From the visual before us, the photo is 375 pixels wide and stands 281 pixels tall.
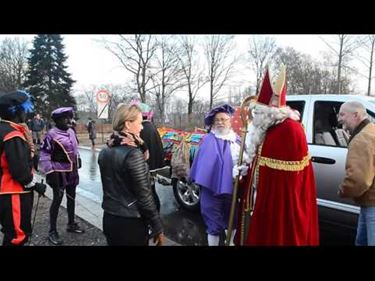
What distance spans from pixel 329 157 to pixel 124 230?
2.89 metres

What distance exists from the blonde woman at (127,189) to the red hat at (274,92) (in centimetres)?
A: 114

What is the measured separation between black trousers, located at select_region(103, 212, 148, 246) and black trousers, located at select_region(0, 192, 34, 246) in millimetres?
1094

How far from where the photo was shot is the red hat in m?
3.11

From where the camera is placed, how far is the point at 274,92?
3.17 metres

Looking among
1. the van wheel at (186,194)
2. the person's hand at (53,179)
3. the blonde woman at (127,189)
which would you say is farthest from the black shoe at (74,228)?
the blonde woman at (127,189)

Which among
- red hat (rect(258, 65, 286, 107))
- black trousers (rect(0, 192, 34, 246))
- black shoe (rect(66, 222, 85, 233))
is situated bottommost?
black shoe (rect(66, 222, 85, 233))

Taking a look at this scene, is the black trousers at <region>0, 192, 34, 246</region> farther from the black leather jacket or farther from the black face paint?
the black face paint

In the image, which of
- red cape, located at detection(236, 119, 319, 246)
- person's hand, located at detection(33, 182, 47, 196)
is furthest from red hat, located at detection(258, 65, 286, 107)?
person's hand, located at detection(33, 182, 47, 196)

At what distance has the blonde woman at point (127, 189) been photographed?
269 centimetres

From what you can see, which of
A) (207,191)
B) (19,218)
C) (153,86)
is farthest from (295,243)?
(153,86)

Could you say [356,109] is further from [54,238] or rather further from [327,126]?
[54,238]

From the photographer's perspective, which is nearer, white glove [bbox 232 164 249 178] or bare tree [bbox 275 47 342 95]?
white glove [bbox 232 164 249 178]

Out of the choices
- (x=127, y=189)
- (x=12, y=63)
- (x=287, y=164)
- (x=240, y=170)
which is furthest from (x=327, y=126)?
(x=12, y=63)
